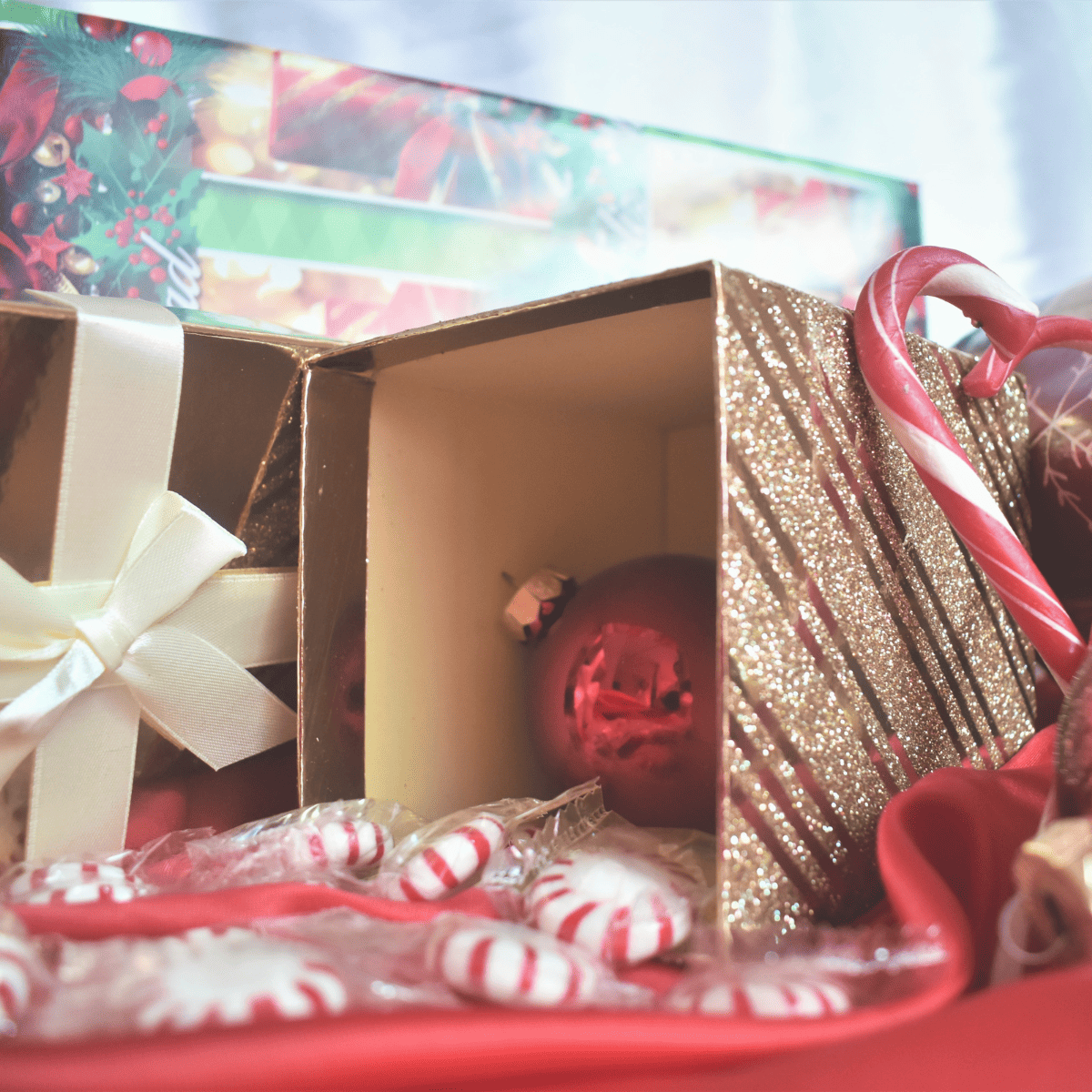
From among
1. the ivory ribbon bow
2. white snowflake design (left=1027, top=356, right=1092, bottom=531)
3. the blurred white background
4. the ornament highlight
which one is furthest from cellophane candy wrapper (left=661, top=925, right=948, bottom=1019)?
the blurred white background

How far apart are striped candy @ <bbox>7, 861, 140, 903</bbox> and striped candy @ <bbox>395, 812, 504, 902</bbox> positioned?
157 millimetres

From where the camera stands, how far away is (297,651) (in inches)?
26.0

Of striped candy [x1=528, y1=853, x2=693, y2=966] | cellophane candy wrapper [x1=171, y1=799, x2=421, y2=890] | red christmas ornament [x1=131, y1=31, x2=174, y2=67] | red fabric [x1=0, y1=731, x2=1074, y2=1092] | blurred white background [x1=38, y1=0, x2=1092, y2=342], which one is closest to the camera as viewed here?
red fabric [x1=0, y1=731, x2=1074, y2=1092]

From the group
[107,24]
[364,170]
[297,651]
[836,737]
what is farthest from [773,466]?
[107,24]

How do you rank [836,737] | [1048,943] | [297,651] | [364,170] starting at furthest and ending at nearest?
[364,170]
[297,651]
[836,737]
[1048,943]

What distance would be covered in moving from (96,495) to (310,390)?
6.5 inches

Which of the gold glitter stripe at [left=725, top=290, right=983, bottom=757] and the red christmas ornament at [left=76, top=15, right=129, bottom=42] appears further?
the red christmas ornament at [left=76, top=15, right=129, bottom=42]

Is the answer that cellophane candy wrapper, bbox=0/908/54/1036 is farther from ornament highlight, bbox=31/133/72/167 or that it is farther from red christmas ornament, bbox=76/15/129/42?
red christmas ornament, bbox=76/15/129/42

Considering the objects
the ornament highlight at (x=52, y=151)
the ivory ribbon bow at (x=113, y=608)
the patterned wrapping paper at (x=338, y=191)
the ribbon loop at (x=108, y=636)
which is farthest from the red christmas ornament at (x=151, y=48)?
the ribbon loop at (x=108, y=636)

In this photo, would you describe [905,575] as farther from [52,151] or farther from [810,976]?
[52,151]

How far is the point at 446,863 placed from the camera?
55cm

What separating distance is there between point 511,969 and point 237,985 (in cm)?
11

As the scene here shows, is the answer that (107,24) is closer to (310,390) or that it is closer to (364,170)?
(364,170)

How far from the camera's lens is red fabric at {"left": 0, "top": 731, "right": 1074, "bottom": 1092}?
0.31 m
